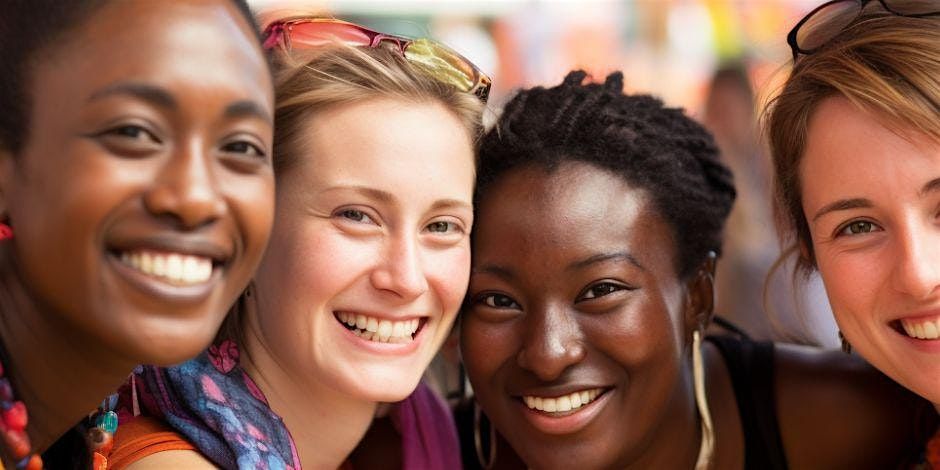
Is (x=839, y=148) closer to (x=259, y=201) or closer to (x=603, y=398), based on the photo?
(x=603, y=398)

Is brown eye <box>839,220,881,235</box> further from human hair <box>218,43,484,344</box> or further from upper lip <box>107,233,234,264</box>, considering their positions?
upper lip <box>107,233,234,264</box>

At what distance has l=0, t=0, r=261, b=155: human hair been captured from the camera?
1728mm

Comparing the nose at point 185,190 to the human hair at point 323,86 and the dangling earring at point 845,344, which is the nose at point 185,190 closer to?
the human hair at point 323,86

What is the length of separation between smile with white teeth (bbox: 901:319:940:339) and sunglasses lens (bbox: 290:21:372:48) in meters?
1.39

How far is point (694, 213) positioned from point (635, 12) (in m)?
4.75

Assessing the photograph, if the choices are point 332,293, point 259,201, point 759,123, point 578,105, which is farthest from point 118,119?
point 759,123

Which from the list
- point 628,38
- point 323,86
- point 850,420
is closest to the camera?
point 323,86

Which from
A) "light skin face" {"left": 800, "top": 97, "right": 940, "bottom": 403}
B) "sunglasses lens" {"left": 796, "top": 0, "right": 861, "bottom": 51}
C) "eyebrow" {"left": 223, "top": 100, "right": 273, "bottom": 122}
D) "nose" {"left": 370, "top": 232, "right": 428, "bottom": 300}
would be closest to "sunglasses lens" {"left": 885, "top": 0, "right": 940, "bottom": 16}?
"sunglasses lens" {"left": 796, "top": 0, "right": 861, "bottom": 51}

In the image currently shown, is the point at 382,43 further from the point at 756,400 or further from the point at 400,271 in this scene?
the point at 756,400

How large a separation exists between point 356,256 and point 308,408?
0.42 metres

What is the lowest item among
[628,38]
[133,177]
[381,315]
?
[381,315]

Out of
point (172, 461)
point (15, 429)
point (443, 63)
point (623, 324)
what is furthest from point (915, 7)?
point (15, 429)

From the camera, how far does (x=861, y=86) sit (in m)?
2.47

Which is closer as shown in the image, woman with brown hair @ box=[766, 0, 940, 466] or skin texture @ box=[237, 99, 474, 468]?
woman with brown hair @ box=[766, 0, 940, 466]
